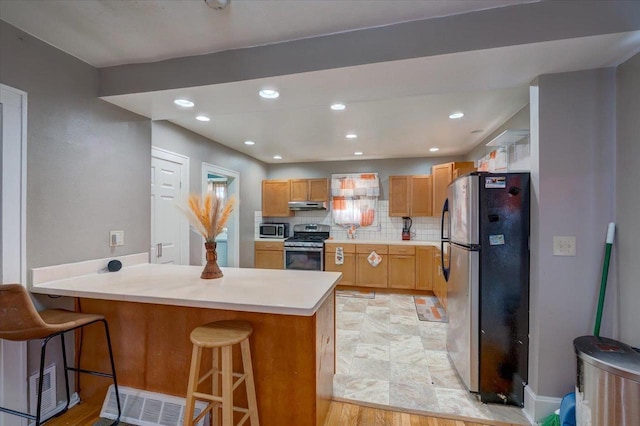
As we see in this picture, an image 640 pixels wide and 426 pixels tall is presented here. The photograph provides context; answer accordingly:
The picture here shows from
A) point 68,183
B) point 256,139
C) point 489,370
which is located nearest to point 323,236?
point 256,139

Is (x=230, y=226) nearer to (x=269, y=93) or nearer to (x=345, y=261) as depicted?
(x=345, y=261)

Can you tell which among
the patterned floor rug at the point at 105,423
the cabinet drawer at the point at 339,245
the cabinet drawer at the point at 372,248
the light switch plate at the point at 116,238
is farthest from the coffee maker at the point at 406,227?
the patterned floor rug at the point at 105,423

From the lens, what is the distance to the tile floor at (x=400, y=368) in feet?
6.41

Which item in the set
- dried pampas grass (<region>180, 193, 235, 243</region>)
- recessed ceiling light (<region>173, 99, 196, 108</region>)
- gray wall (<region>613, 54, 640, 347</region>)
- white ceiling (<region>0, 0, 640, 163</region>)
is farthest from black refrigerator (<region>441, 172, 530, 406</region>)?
recessed ceiling light (<region>173, 99, 196, 108</region>)

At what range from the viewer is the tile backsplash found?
5035 mm

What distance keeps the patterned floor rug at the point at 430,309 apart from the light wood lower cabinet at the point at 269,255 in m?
2.41

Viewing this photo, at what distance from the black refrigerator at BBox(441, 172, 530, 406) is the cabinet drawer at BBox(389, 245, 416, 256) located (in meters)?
2.51

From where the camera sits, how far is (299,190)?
5.43 meters

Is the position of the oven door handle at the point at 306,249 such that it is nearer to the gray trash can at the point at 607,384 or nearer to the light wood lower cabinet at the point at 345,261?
the light wood lower cabinet at the point at 345,261

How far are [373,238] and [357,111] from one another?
292cm

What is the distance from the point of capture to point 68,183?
1894 mm

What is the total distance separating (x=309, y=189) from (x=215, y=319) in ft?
12.6

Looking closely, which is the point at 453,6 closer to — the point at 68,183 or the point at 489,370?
the point at 489,370

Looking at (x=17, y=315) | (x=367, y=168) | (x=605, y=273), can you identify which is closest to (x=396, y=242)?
(x=367, y=168)
